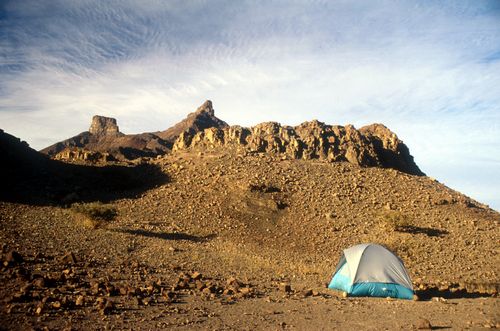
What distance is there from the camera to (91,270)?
1350cm

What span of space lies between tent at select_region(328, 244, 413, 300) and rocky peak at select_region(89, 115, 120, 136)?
4501 inches

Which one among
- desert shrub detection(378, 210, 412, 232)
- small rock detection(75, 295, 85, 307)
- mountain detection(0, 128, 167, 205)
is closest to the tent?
small rock detection(75, 295, 85, 307)

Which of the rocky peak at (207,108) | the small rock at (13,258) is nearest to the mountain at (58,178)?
the small rock at (13,258)

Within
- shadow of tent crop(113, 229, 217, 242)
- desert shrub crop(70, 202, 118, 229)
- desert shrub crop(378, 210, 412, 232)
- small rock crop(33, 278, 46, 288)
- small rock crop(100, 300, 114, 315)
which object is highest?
desert shrub crop(378, 210, 412, 232)

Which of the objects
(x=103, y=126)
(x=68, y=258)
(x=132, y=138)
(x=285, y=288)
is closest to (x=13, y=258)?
(x=68, y=258)

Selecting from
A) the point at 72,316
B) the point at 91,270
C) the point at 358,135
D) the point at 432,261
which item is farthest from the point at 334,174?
the point at 72,316

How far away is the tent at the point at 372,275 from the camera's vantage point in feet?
48.1

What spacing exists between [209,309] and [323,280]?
7653mm

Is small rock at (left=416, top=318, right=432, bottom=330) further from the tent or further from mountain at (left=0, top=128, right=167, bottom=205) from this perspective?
mountain at (left=0, top=128, right=167, bottom=205)

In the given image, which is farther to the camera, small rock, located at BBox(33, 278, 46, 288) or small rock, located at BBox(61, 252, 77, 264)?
small rock, located at BBox(61, 252, 77, 264)

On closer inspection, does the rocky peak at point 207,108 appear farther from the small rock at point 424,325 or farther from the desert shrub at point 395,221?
the small rock at point 424,325

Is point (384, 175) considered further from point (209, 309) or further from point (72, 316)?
point (72, 316)

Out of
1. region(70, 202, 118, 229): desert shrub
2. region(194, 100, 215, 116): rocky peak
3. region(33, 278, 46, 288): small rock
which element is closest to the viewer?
region(33, 278, 46, 288): small rock

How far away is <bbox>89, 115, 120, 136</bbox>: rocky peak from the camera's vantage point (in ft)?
397
